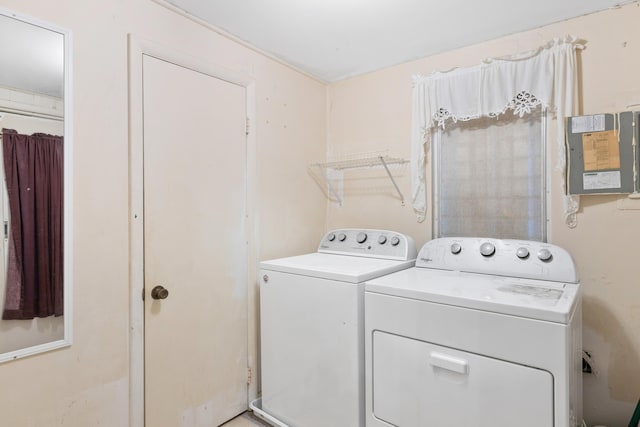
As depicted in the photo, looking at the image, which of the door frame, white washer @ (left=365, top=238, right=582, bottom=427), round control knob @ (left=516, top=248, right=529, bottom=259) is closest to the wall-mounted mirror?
the door frame

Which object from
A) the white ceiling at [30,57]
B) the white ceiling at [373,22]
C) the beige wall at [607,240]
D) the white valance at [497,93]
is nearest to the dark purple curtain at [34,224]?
the white ceiling at [30,57]

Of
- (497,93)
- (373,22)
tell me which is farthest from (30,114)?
(497,93)

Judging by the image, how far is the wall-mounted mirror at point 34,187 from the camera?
124 cm

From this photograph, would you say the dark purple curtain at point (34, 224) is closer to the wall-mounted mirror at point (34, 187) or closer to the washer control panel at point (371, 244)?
the wall-mounted mirror at point (34, 187)

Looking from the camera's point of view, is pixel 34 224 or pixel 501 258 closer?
pixel 34 224

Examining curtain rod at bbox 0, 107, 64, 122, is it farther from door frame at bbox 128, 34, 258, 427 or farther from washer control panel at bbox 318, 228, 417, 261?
washer control panel at bbox 318, 228, 417, 261

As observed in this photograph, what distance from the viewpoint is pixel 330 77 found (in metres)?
2.64

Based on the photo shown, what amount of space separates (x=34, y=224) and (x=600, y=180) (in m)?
2.54

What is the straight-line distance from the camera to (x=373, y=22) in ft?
6.07

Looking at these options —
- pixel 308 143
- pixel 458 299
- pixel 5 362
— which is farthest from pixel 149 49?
pixel 458 299

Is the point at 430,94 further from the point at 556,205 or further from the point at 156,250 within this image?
the point at 156,250

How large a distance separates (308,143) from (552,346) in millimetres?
1946

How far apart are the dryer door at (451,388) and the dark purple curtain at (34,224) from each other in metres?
1.35

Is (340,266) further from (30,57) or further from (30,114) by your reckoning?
(30,57)
